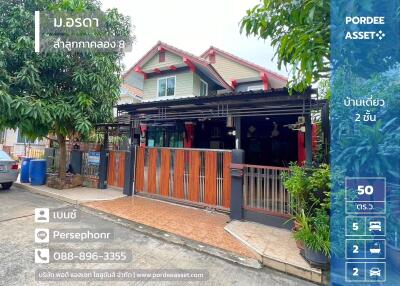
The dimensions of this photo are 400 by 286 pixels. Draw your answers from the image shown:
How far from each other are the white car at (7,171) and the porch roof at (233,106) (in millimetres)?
4457

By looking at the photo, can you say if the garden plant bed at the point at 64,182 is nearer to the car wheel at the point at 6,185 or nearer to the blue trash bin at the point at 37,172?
the blue trash bin at the point at 37,172

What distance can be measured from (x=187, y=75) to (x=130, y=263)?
413 inches

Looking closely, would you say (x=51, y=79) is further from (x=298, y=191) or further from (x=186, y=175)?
(x=298, y=191)

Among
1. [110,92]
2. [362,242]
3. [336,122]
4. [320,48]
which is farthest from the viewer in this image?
[110,92]

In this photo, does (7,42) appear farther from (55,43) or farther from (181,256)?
(181,256)

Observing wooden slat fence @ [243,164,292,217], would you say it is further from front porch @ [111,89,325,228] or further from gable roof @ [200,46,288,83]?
gable roof @ [200,46,288,83]

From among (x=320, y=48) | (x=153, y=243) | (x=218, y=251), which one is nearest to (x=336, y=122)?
(x=320, y=48)

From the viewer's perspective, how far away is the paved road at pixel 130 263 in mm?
3234

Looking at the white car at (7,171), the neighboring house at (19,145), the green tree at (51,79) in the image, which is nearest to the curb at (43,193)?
the white car at (7,171)

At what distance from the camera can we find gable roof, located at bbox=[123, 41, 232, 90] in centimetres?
1169

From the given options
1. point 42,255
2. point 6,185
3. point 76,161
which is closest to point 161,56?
point 76,161

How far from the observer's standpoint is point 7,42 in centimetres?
666

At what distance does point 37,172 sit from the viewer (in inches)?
352

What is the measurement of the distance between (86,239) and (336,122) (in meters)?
5.19
